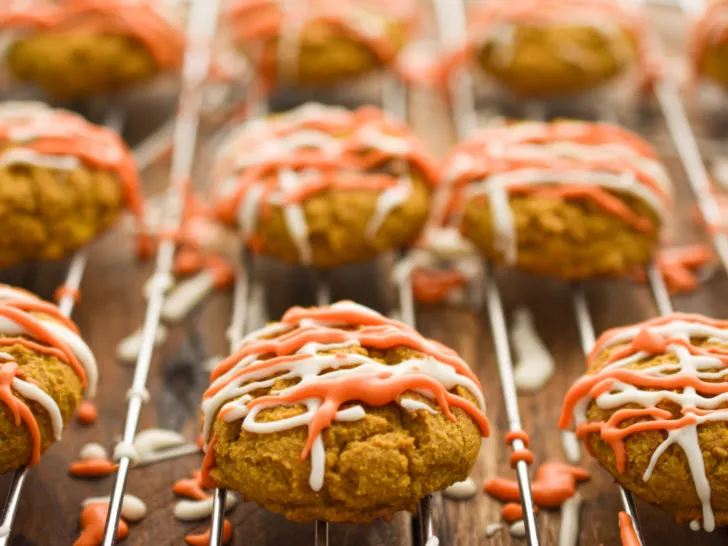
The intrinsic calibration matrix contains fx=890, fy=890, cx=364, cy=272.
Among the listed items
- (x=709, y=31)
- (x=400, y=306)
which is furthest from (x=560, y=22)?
(x=400, y=306)

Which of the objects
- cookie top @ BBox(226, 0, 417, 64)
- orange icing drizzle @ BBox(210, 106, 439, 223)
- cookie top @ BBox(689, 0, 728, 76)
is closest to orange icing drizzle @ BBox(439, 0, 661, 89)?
cookie top @ BBox(689, 0, 728, 76)

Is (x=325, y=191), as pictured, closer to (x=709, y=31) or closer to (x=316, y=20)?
(x=316, y=20)

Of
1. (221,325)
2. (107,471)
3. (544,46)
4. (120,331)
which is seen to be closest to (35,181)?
(120,331)

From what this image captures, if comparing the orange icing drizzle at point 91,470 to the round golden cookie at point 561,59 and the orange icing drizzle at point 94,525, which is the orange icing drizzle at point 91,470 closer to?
the orange icing drizzle at point 94,525

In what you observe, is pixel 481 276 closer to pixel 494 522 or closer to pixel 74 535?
pixel 494 522

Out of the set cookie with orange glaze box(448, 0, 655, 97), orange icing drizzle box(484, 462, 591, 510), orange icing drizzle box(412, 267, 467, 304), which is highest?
cookie with orange glaze box(448, 0, 655, 97)

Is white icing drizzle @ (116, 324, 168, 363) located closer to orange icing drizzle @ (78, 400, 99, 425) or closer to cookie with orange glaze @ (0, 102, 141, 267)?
orange icing drizzle @ (78, 400, 99, 425)

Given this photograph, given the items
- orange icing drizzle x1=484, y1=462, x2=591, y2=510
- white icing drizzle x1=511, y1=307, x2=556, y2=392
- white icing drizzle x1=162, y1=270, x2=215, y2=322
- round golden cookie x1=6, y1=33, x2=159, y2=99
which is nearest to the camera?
orange icing drizzle x1=484, y1=462, x2=591, y2=510
